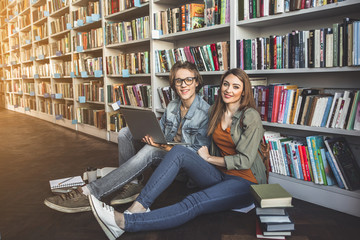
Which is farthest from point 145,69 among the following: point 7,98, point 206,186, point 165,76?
point 7,98

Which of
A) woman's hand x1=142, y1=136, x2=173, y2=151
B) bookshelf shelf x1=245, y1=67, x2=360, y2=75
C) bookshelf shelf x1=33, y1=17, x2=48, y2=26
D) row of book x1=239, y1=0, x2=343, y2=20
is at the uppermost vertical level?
bookshelf shelf x1=33, y1=17, x2=48, y2=26

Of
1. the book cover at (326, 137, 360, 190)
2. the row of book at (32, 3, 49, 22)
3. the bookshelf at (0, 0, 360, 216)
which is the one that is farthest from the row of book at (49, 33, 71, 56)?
the book cover at (326, 137, 360, 190)

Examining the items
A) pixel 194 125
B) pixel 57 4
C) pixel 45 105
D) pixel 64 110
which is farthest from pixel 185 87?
pixel 45 105

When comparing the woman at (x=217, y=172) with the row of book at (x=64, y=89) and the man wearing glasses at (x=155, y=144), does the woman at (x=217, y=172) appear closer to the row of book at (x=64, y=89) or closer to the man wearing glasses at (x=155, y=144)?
the man wearing glasses at (x=155, y=144)

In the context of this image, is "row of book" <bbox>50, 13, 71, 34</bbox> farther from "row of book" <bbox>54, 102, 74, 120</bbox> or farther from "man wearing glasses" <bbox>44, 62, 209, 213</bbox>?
"man wearing glasses" <bbox>44, 62, 209, 213</bbox>

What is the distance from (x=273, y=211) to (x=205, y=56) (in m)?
1.57

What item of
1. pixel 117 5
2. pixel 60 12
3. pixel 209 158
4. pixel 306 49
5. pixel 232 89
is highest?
pixel 60 12

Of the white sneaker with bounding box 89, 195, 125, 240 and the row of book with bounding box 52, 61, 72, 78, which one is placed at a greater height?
the row of book with bounding box 52, 61, 72, 78

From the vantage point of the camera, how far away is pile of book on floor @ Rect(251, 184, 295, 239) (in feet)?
4.78

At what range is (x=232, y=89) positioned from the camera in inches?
68.4

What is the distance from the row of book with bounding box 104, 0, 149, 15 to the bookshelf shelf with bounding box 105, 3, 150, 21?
0.05 m

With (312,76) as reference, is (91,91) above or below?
below

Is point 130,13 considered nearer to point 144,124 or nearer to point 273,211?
point 144,124

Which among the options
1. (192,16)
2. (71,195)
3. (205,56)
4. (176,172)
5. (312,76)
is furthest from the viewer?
(192,16)
